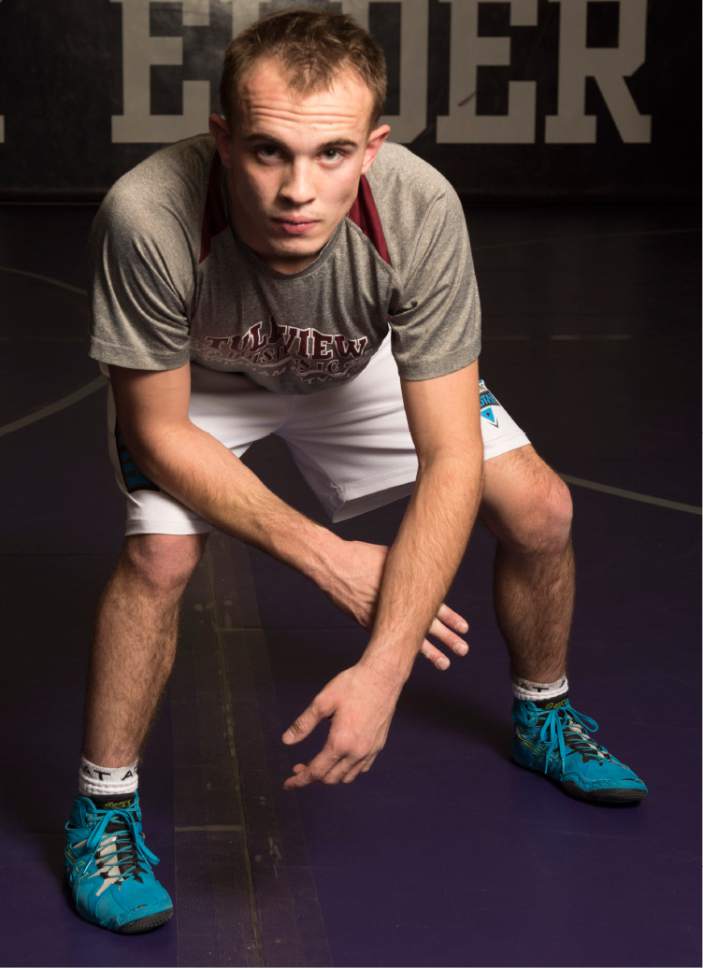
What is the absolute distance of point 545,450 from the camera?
5.07 m

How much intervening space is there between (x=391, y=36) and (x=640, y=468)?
7.43m

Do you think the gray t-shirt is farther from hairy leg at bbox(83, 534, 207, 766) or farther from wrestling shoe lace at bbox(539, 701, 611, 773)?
wrestling shoe lace at bbox(539, 701, 611, 773)

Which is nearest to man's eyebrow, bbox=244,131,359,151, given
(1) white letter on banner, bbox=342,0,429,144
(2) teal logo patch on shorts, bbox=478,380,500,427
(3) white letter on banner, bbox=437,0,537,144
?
(2) teal logo patch on shorts, bbox=478,380,500,427

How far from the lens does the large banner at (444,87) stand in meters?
11.3

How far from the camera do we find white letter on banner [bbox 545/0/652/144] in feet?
37.5

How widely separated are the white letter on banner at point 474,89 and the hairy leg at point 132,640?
9.60m

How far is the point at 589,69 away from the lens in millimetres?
11531

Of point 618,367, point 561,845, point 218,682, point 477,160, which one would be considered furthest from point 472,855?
point 477,160

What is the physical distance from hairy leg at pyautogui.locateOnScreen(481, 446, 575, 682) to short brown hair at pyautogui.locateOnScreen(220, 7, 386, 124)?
0.79 meters

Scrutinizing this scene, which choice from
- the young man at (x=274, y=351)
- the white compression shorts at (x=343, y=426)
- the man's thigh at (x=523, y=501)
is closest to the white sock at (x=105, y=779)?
the young man at (x=274, y=351)

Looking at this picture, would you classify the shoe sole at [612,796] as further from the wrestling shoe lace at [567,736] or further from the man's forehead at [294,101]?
the man's forehead at [294,101]

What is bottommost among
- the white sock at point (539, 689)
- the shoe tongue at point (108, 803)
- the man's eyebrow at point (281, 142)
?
the shoe tongue at point (108, 803)

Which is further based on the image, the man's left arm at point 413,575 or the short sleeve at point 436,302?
the short sleeve at point 436,302

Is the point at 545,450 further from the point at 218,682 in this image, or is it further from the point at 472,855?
the point at 472,855
